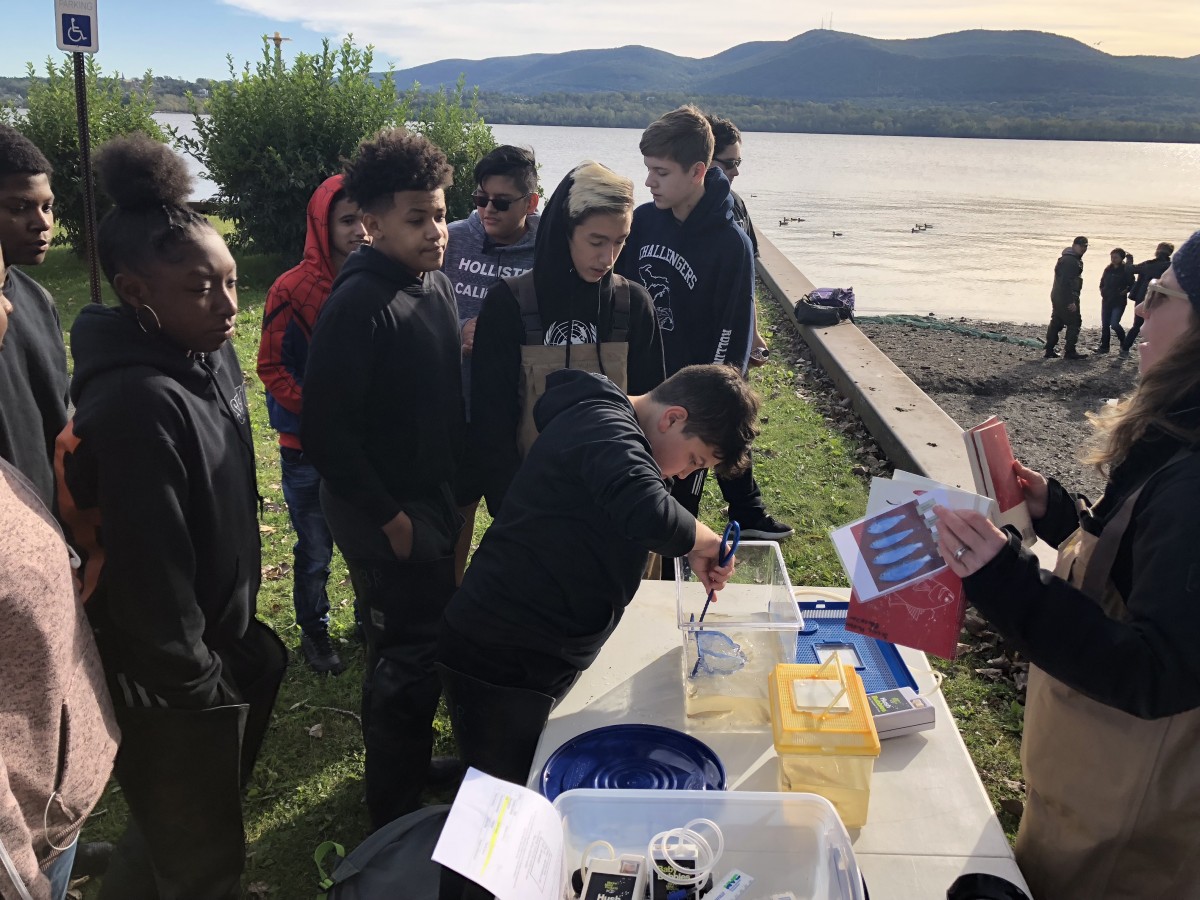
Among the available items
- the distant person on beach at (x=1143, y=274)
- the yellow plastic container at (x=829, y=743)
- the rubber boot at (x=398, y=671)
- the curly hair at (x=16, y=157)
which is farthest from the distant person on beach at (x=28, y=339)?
the distant person on beach at (x=1143, y=274)

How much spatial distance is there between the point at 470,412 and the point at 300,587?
130 centimetres

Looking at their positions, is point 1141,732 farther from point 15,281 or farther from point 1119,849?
point 15,281

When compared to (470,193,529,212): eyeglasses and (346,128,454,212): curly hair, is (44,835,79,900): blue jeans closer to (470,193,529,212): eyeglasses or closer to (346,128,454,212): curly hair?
(346,128,454,212): curly hair

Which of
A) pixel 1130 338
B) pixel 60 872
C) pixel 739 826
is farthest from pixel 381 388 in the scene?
pixel 1130 338

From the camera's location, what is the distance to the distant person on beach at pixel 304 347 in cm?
374

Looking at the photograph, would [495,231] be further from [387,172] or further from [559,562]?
[559,562]

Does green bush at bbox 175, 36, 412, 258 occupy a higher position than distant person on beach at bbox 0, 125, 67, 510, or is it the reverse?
green bush at bbox 175, 36, 412, 258

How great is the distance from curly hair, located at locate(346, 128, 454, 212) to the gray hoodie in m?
1.36

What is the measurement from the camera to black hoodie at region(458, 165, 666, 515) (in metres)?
3.15

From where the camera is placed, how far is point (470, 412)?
3314 mm

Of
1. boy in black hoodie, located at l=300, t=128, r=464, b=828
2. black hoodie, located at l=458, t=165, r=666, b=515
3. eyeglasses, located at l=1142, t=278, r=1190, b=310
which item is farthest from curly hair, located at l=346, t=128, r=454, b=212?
eyeglasses, located at l=1142, t=278, r=1190, b=310

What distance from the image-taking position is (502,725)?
2094 millimetres

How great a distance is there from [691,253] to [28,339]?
2.91 meters

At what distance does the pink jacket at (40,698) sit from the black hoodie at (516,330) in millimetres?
1677
